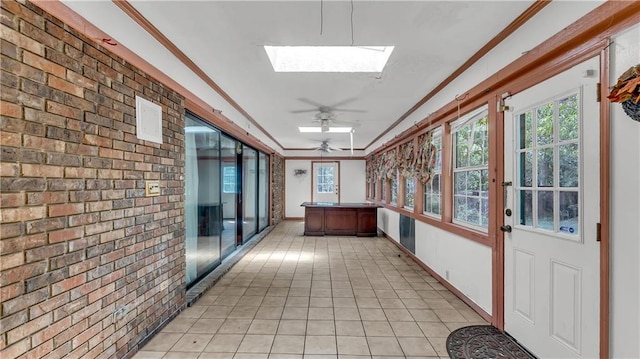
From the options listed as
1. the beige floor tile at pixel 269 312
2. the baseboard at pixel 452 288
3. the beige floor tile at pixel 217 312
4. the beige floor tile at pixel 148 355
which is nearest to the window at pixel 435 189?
the baseboard at pixel 452 288

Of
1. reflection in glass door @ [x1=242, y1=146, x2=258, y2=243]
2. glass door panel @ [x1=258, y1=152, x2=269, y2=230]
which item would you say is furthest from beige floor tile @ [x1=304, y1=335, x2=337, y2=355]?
glass door panel @ [x1=258, y1=152, x2=269, y2=230]

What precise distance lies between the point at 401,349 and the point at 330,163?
8.35 metres

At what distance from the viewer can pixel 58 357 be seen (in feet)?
5.32

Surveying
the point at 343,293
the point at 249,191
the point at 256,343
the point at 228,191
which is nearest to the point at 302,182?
the point at 249,191

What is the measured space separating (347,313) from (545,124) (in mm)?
2400

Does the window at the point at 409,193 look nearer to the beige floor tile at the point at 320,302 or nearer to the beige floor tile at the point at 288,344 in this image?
the beige floor tile at the point at 320,302

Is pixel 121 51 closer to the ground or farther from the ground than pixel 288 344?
farther from the ground

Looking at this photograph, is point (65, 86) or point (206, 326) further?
point (206, 326)

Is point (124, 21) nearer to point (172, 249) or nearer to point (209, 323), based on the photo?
point (172, 249)

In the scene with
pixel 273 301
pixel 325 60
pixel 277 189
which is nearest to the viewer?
pixel 325 60

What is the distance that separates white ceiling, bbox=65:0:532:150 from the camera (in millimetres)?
2043

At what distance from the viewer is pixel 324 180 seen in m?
10.5

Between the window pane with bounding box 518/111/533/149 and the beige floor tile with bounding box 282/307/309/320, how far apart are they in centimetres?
251

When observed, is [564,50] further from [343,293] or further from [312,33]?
[343,293]
